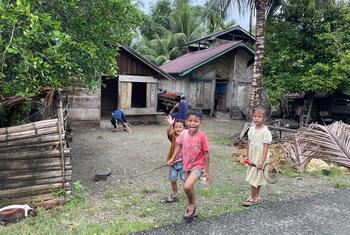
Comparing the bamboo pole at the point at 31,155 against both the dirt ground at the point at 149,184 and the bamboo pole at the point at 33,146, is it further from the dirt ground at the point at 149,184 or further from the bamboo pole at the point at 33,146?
the dirt ground at the point at 149,184

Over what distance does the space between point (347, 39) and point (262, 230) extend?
11756 millimetres

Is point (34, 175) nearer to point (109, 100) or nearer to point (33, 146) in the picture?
point (33, 146)

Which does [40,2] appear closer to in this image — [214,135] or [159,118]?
[214,135]

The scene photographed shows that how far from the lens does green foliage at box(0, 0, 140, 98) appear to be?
4.34 meters

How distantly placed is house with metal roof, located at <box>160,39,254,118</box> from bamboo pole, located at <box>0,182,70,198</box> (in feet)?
50.4

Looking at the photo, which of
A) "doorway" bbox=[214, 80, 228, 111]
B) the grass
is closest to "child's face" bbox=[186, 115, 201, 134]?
the grass

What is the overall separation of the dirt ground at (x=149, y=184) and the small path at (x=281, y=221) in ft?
0.87

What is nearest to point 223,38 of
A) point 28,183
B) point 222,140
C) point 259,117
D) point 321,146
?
point 222,140

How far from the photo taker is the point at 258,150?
16.1ft

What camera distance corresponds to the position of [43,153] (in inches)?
185

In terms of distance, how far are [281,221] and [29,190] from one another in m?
3.70

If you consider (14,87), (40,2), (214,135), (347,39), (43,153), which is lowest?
(214,135)

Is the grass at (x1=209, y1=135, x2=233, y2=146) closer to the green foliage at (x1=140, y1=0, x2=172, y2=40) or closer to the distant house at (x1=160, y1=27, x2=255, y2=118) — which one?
the distant house at (x1=160, y1=27, x2=255, y2=118)

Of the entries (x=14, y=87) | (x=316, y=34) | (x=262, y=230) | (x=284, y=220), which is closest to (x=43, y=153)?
(x=14, y=87)
